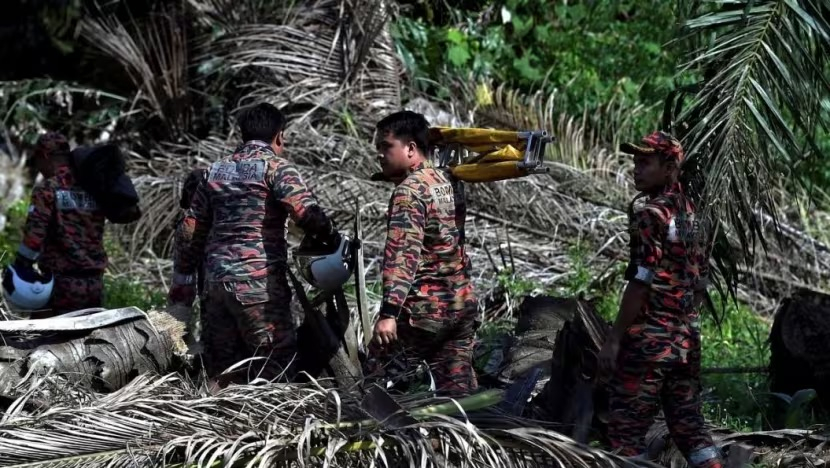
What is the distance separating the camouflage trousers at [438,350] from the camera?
5.88 m

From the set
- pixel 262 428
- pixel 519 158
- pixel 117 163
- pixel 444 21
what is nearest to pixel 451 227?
pixel 519 158

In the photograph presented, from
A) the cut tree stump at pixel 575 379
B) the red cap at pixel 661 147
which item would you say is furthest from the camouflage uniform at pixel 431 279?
the red cap at pixel 661 147

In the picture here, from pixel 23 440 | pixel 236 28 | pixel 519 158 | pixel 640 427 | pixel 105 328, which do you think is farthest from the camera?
→ pixel 236 28

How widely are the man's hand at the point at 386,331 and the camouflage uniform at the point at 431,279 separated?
8cm

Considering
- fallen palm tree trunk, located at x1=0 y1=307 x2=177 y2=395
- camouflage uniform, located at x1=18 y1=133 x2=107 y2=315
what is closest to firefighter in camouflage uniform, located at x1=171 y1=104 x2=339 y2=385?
fallen palm tree trunk, located at x1=0 y1=307 x2=177 y2=395

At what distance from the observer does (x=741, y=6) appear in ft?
19.9

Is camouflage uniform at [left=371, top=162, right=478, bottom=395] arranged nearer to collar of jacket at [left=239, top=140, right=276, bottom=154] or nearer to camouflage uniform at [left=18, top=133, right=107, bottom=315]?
collar of jacket at [left=239, top=140, right=276, bottom=154]

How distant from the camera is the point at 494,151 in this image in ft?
19.5

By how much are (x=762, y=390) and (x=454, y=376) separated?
96.6 inches

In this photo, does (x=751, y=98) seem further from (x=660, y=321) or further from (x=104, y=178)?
(x=104, y=178)

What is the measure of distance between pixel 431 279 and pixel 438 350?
1.24ft

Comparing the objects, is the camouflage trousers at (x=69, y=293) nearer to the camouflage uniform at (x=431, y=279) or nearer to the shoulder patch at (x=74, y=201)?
the shoulder patch at (x=74, y=201)

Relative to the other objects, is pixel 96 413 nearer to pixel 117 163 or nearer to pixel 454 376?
pixel 454 376

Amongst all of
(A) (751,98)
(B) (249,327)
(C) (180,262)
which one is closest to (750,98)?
(A) (751,98)
